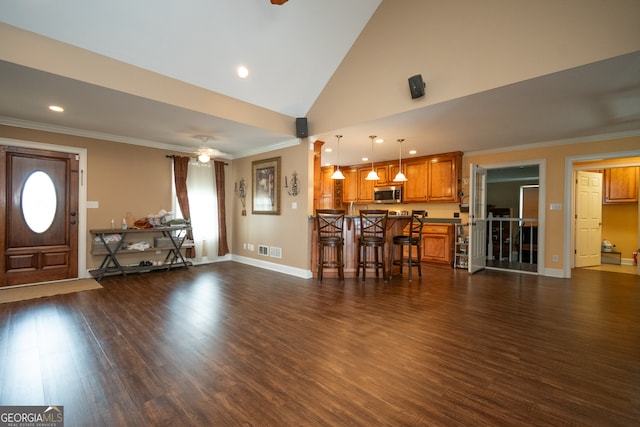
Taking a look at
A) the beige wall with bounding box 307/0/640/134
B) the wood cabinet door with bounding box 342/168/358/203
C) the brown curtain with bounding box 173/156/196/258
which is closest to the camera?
the beige wall with bounding box 307/0/640/134

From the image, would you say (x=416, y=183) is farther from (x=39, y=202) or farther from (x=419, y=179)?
(x=39, y=202)

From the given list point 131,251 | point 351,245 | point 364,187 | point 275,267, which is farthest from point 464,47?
point 131,251

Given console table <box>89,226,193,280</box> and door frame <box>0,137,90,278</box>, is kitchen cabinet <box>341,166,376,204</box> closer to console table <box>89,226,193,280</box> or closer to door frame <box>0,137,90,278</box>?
console table <box>89,226,193,280</box>

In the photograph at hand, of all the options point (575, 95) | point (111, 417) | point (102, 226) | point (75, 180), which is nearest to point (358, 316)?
point (111, 417)

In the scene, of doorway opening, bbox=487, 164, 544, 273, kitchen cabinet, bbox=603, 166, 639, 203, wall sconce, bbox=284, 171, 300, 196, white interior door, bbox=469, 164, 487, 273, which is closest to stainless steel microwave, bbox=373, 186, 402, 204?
white interior door, bbox=469, 164, 487, 273

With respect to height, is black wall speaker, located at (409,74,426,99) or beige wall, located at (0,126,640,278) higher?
black wall speaker, located at (409,74,426,99)

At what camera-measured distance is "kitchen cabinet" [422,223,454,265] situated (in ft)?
19.7

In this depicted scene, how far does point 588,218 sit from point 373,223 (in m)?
5.30

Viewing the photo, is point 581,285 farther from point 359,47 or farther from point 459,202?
point 359,47

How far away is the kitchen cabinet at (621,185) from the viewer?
6.10 m

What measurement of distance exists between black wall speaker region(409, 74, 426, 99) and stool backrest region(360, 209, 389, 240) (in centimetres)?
175

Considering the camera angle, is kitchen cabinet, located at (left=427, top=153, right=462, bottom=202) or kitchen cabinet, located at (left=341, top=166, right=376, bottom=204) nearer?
kitchen cabinet, located at (left=427, top=153, right=462, bottom=202)

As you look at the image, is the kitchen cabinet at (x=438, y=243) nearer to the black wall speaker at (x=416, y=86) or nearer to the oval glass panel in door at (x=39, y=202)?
the black wall speaker at (x=416, y=86)

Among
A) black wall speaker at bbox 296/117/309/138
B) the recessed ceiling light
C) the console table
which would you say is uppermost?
the recessed ceiling light
